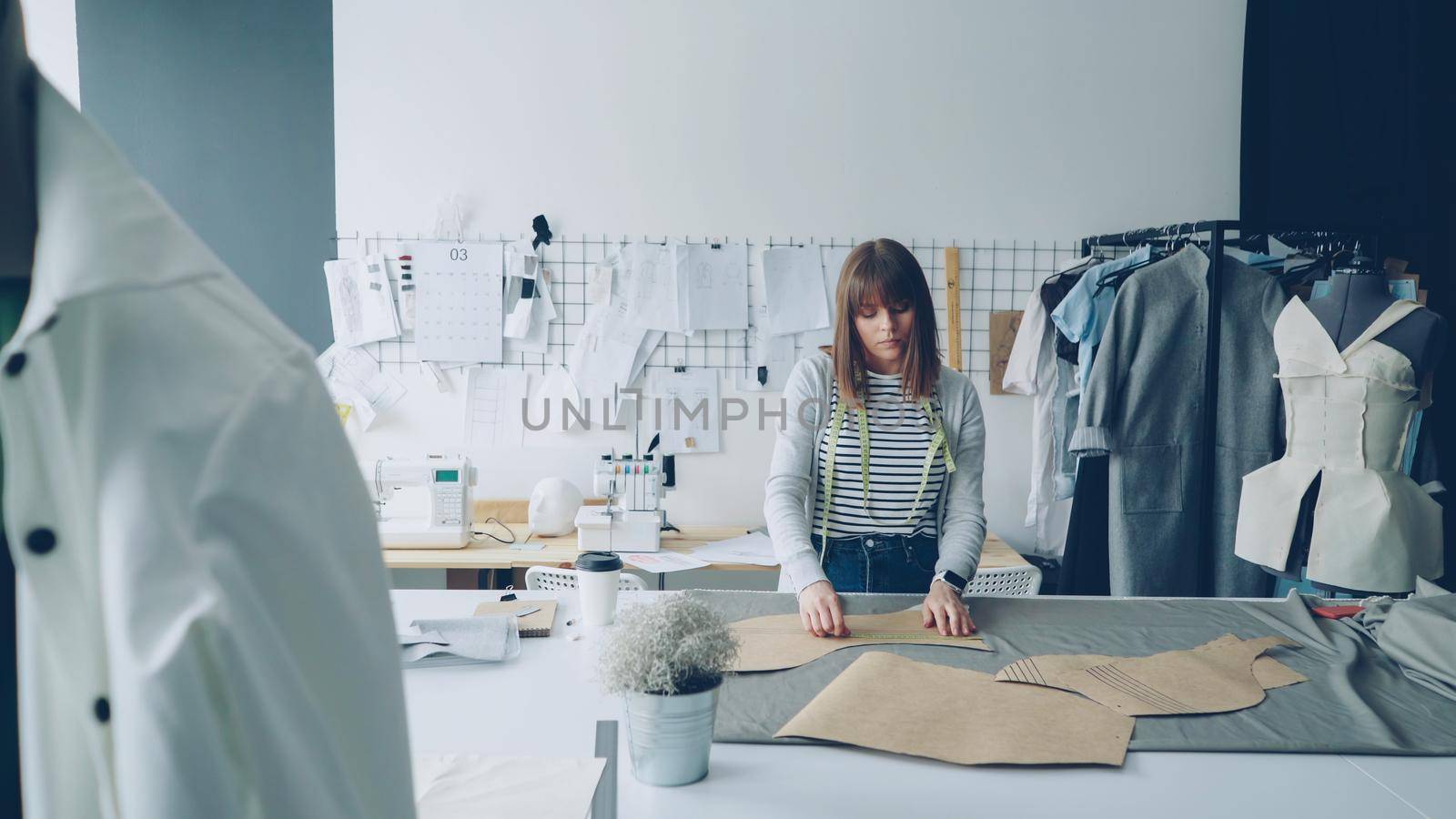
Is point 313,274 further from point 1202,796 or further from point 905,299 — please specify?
point 1202,796

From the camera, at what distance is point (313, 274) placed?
3361mm

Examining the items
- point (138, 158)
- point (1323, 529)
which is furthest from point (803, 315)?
point (138, 158)

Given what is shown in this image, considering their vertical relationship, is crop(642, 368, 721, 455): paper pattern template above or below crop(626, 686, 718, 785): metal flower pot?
Result: above

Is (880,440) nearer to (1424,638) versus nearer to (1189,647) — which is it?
(1189,647)

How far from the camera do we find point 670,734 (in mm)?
1062

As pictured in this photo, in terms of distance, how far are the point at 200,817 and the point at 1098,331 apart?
2970 millimetres

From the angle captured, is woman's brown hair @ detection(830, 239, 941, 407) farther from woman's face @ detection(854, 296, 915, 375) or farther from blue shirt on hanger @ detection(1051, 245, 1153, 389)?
blue shirt on hanger @ detection(1051, 245, 1153, 389)

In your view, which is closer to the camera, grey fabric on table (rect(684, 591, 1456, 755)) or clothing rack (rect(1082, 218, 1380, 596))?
grey fabric on table (rect(684, 591, 1456, 755))

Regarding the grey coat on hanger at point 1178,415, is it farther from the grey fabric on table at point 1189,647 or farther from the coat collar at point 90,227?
the coat collar at point 90,227

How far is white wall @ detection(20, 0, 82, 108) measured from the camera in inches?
124

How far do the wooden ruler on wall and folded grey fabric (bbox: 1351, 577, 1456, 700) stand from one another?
1.93 meters

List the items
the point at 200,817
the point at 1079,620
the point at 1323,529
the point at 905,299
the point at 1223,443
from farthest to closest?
the point at 1223,443
the point at 1323,529
the point at 905,299
the point at 1079,620
the point at 200,817

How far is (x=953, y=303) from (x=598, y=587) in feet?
7.17

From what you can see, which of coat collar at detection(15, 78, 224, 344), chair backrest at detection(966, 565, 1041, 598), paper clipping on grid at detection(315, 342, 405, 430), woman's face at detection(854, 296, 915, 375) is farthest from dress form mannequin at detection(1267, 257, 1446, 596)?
paper clipping on grid at detection(315, 342, 405, 430)
